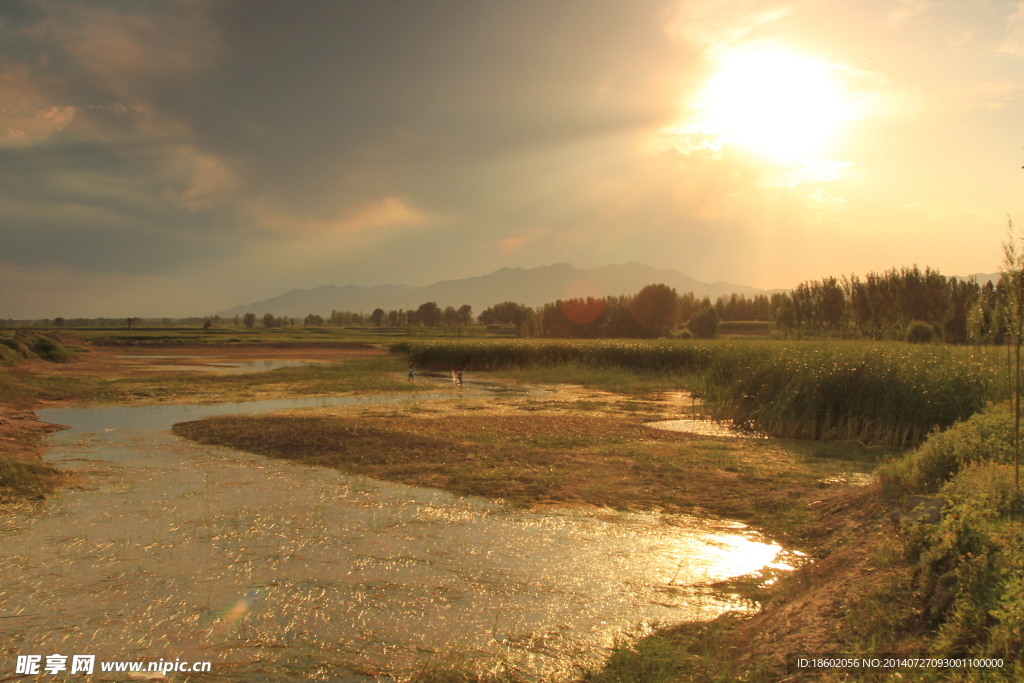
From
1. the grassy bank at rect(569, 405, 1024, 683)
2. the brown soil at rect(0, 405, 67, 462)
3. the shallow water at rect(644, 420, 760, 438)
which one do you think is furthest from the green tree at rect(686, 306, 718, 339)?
the grassy bank at rect(569, 405, 1024, 683)

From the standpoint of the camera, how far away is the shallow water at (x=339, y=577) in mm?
3863

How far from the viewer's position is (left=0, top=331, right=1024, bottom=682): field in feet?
11.3

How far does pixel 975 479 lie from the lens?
4.32 meters

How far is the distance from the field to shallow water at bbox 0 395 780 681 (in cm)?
44

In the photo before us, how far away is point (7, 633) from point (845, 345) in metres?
14.8

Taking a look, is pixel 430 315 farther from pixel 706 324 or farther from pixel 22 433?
pixel 22 433

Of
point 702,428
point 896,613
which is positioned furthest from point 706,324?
point 896,613

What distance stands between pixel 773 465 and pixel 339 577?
7.12 meters

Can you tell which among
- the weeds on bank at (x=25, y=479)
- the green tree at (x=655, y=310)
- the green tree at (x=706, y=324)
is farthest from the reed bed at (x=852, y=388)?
the green tree at (x=655, y=310)

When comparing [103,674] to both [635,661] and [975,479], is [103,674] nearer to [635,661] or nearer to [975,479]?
[635,661]

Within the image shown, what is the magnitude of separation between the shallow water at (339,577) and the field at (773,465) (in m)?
0.44

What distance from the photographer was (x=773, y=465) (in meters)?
9.32

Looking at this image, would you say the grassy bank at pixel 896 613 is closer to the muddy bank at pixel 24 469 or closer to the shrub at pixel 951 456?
the shrub at pixel 951 456

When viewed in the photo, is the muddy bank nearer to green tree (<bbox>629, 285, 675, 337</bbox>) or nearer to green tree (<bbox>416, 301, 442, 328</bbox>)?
green tree (<bbox>629, 285, 675, 337</bbox>)
